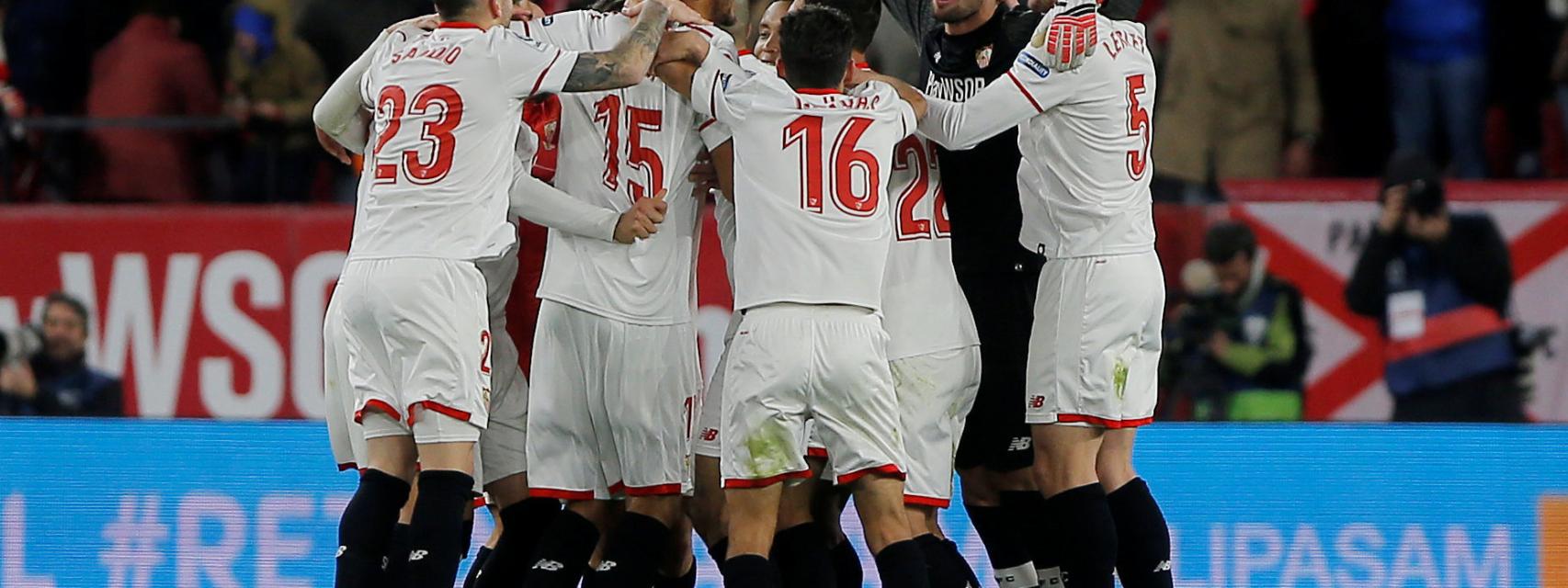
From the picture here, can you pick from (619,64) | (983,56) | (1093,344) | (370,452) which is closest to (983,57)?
(983,56)

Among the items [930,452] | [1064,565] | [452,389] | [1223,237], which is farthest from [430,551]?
[1223,237]

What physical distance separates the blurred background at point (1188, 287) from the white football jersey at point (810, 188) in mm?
1073

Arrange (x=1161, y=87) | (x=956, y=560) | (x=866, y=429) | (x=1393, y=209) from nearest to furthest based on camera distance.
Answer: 1. (x=866, y=429)
2. (x=956, y=560)
3. (x=1393, y=209)
4. (x=1161, y=87)

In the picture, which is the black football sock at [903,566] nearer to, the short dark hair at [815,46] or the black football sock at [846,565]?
the black football sock at [846,565]

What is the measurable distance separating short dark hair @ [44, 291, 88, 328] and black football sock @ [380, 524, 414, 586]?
5119 mm

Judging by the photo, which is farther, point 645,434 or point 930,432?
point 930,432

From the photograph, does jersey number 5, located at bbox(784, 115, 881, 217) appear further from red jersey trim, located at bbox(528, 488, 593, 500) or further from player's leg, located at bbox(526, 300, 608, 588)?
red jersey trim, located at bbox(528, 488, 593, 500)

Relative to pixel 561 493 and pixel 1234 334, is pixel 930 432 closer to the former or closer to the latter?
pixel 561 493

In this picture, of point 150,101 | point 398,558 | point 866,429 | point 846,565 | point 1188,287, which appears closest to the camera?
point 866,429

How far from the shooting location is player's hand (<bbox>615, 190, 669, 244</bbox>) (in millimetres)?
6750

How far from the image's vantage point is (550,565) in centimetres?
682

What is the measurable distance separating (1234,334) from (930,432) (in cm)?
418

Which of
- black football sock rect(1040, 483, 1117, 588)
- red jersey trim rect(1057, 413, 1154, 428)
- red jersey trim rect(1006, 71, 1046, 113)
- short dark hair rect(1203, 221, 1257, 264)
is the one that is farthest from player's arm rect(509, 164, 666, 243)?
short dark hair rect(1203, 221, 1257, 264)

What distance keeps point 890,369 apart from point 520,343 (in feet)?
3.89
